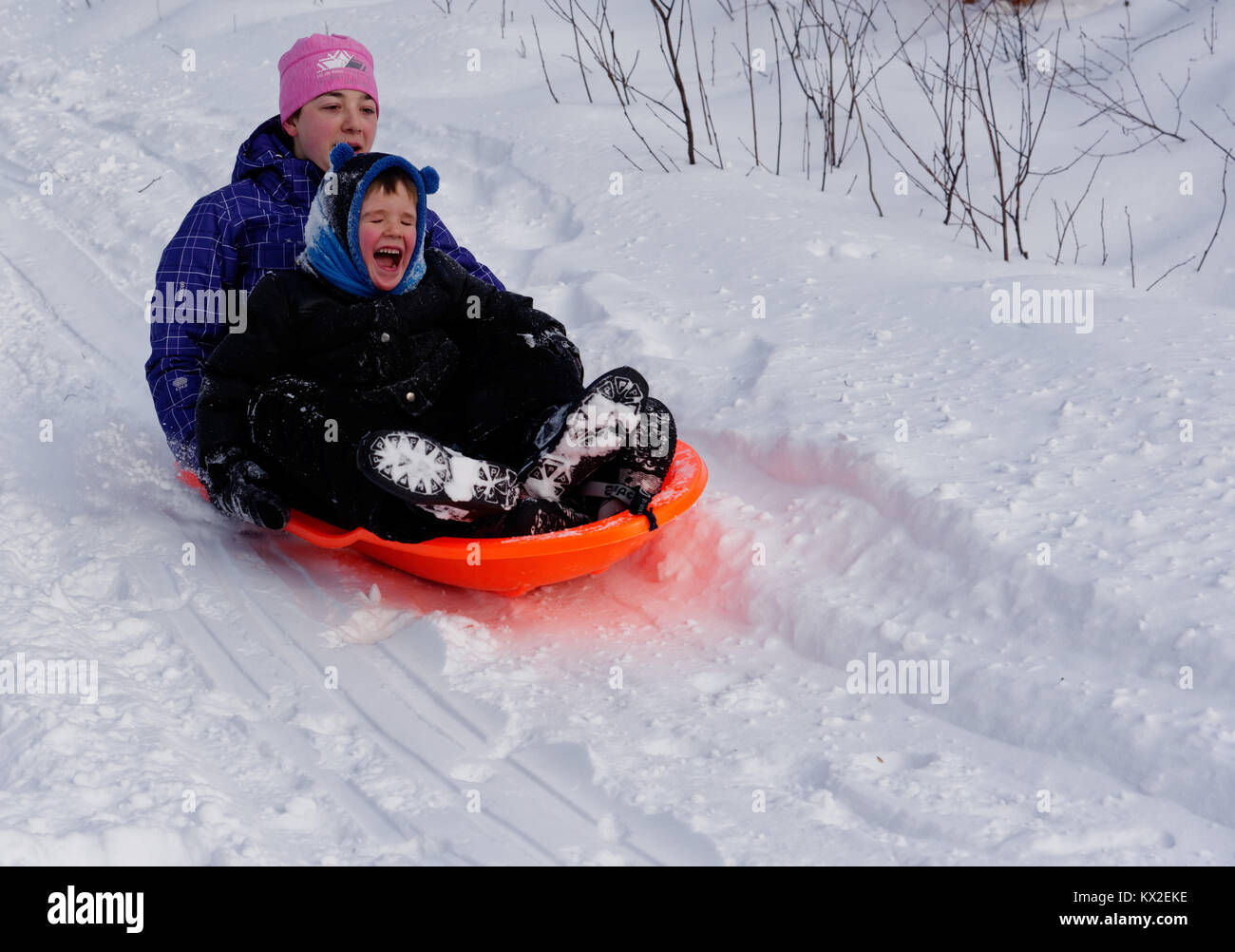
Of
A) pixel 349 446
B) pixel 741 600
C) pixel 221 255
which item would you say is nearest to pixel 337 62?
pixel 221 255

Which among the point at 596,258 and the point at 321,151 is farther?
the point at 596,258

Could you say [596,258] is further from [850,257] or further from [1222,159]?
[1222,159]

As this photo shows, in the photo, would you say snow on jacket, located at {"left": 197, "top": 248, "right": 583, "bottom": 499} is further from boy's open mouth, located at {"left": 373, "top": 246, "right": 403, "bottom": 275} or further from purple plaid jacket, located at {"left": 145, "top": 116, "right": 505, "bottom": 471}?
purple plaid jacket, located at {"left": 145, "top": 116, "right": 505, "bottom": 471}

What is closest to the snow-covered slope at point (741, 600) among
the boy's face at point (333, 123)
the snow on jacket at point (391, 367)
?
the snow on jacket at point (391, 367)

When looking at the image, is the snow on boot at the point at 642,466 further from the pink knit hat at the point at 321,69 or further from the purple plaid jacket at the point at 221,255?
the pink knit hat at the point at 321,69

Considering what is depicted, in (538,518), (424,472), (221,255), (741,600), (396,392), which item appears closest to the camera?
(424,472)

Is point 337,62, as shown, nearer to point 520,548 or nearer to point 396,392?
point 396,392

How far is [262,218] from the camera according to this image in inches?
123

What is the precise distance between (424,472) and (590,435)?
35 cm

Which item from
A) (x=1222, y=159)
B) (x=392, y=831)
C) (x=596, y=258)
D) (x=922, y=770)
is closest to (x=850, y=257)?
(x=596, y=258)

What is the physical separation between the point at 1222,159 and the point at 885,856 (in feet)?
10.5

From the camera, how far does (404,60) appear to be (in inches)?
232

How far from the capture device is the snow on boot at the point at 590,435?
2.50 metres

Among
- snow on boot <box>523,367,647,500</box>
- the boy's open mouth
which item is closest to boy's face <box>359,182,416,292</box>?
the boy's open mouth
